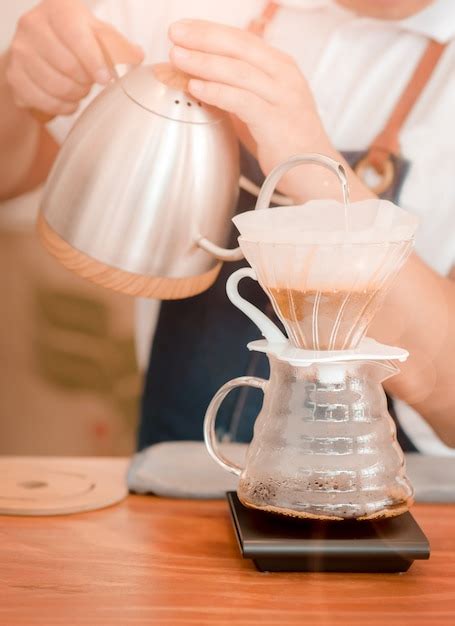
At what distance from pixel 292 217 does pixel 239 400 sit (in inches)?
17.7

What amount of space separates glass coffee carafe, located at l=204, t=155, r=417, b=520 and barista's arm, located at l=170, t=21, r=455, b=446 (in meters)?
0.16

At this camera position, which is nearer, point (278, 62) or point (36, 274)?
point (278, 62)

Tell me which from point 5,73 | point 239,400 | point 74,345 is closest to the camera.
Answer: point 5,73

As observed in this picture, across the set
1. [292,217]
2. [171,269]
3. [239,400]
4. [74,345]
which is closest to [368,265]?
[292,217]

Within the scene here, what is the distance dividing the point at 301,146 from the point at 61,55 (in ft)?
0.79

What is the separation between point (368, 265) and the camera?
58cm

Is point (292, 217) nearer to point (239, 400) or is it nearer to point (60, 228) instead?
point (60, 228)

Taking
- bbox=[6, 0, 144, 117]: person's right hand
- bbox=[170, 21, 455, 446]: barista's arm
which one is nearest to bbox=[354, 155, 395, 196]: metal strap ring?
bbox=[170, 21, 455, 446]: barista's arm

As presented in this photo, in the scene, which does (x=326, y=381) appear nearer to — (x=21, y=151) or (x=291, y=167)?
(x=291, y=167)

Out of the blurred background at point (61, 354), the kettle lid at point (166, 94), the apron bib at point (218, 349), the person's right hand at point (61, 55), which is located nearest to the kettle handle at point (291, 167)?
the kettle lid at point (166, 94)

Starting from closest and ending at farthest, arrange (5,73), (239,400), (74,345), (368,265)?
(368,265)
(5,73)
(239,400)
(74,345)

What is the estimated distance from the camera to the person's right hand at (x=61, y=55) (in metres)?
0.79

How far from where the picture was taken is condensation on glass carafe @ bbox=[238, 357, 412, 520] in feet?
1.89

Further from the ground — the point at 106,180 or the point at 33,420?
the point at 106,180
